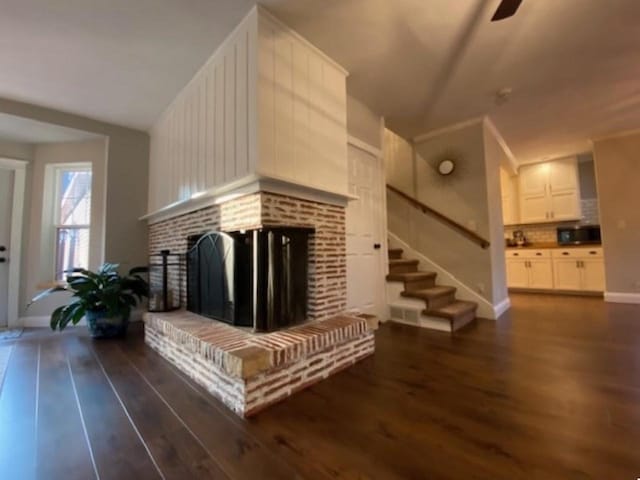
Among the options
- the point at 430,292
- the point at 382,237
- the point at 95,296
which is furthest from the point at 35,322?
the point at 430,292

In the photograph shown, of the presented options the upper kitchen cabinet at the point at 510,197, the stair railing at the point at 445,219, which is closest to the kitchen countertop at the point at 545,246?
the upper kitchen cabinet at the point at 510,197

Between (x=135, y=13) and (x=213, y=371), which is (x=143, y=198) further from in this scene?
(x=213, y=371)

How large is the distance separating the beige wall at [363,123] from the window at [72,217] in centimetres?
382

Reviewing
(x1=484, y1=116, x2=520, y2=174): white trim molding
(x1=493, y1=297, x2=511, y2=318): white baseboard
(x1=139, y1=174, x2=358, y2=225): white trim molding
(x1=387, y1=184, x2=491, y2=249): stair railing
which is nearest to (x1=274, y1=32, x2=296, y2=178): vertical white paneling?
(x1=139, y1=174, x2=358, y2=225): white trim molding

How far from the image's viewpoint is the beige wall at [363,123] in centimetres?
355

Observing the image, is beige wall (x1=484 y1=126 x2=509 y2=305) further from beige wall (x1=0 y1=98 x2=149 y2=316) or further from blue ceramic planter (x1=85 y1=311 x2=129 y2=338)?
beige wall (x1=0 y1=98 x2=149 y2=316)

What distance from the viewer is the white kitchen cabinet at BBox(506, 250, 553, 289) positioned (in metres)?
5.76

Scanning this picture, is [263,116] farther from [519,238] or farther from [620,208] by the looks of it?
[519,238]

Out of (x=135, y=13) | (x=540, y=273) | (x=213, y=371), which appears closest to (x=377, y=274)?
(x=213, y=371)

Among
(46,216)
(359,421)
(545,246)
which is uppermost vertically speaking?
(46,216)

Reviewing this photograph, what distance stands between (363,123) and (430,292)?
2355 mm

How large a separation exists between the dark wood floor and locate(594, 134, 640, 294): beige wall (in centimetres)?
306

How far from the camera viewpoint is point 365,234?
3.61 m

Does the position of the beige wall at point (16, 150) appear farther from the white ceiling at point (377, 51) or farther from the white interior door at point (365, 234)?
the white interior door at point (365, 234)
